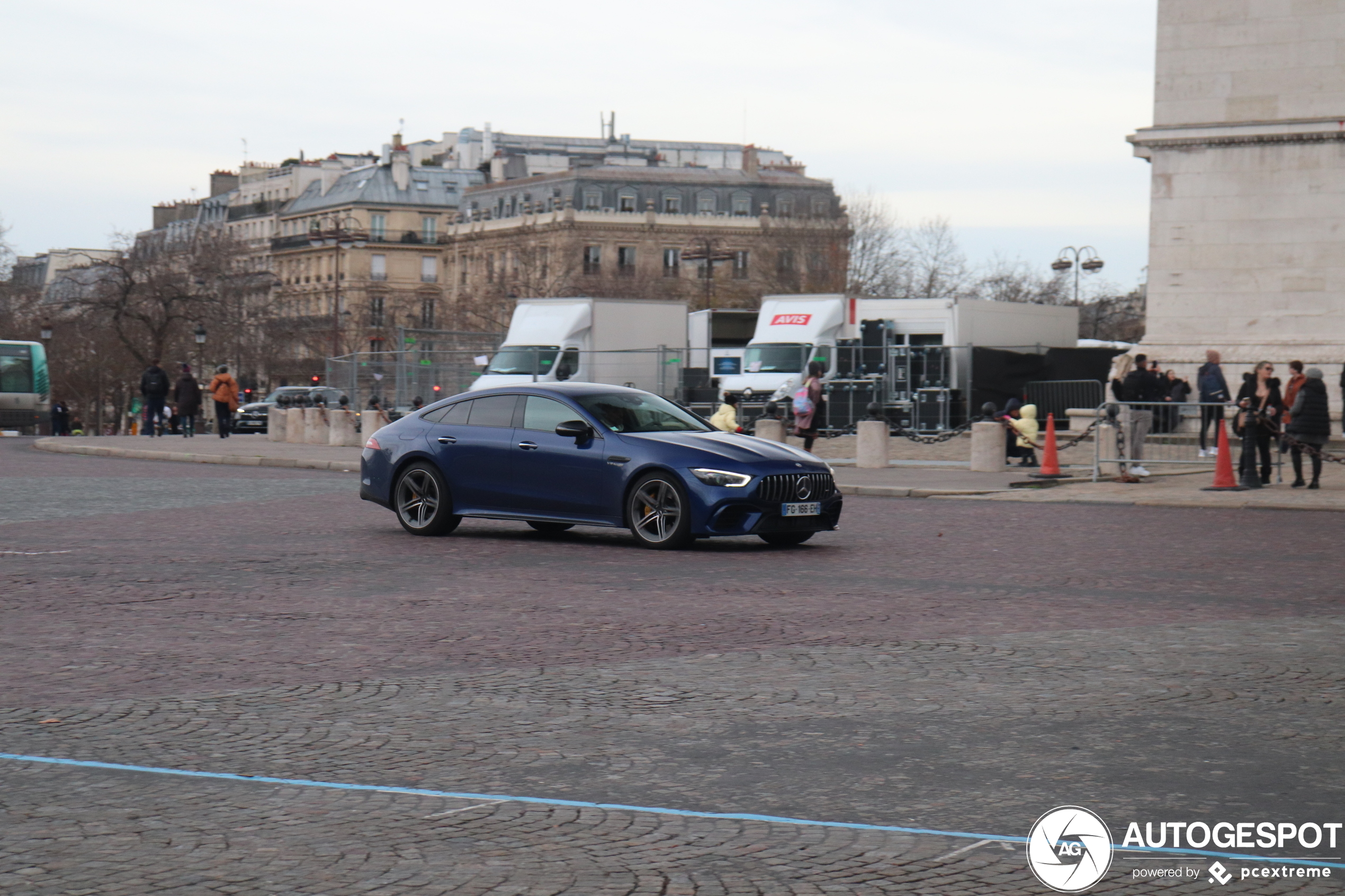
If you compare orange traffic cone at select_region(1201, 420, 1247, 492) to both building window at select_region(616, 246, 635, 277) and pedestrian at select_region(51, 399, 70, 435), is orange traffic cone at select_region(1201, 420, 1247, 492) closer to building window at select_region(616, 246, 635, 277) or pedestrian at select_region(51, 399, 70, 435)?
pedestrian at select_region(51, 399, 70, 435)

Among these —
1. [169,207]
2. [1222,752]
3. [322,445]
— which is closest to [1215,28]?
[322,445]

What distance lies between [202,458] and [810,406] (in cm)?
1146

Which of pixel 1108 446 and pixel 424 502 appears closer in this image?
pixel 424 502

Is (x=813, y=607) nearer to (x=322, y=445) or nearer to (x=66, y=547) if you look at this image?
(x=66, y=547)

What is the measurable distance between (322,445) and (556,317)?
664cm

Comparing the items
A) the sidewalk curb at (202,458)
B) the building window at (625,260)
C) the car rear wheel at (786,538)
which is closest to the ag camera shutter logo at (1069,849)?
the car rear wheel at (786,538)

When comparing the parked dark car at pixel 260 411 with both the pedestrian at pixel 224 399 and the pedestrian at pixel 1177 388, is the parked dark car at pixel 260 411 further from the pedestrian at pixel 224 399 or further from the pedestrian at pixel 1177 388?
the pedestrian at pixel 1177 388

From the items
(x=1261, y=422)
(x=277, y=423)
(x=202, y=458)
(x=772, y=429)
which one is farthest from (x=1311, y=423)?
(x=277, y=423)

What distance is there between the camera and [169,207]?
15725cm

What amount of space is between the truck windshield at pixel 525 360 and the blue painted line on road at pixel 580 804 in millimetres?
32630

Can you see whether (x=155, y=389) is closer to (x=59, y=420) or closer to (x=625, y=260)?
(x=59, y=420)

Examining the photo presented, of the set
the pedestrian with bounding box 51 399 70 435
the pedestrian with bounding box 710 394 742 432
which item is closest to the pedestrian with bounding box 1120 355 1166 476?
the pedestrian with bounding box 710 394 742 432

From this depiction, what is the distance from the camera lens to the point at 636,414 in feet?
48.8

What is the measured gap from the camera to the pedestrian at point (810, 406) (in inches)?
1057
